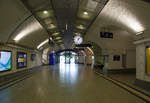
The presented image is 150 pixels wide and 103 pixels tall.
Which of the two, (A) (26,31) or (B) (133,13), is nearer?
(B) (133,13)

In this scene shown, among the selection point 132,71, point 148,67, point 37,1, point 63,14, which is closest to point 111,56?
point 132,71

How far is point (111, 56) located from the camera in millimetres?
9266

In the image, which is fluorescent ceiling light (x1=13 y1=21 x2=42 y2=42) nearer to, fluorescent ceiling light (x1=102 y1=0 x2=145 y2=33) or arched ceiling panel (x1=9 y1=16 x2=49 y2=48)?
arched ceiling panel (x1=9 y1=16 x2=49 y2=48)

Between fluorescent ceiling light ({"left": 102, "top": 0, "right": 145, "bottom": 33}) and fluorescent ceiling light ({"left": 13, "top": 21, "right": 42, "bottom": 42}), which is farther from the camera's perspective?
fluorescent ceiling light ({"left": 13, "top": 21, "right": 42, "bottom": 42})

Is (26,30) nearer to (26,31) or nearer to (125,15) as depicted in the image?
(26,31)

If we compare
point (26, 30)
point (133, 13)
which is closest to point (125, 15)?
point (133, 13)

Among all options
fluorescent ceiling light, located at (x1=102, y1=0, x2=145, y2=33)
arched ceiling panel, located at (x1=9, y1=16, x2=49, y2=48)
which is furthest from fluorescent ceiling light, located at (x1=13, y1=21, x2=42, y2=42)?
fluorescent ceiling light, located at (x1=102, y1=0, x2=145, y2=33)

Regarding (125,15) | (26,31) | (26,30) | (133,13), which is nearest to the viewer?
(133,13)

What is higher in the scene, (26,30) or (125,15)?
(125,15)

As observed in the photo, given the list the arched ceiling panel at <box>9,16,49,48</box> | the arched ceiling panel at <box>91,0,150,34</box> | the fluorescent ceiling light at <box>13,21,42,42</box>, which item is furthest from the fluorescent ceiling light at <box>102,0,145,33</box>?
the fluorescent ceiling light at <box>13,21,42,42</box>

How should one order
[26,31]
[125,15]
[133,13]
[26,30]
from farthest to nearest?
1. [26,31]
2. [26,30]
3. [125,15]
4. [133,13]

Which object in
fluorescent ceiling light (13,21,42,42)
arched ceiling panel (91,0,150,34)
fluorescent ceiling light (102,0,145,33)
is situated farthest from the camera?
fluorescent ceiling light (13,21,42,42)

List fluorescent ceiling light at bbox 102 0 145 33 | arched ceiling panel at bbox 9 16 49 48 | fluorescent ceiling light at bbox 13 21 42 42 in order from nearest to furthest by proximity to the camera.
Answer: fluorescent ceiling light at bbox 102 0 145 33, arched ceiling panel at bbox 9 16 49 48, fluorescent ceiling light at bbox 13 21 42 42

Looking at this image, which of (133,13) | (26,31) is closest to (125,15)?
(133,13)
